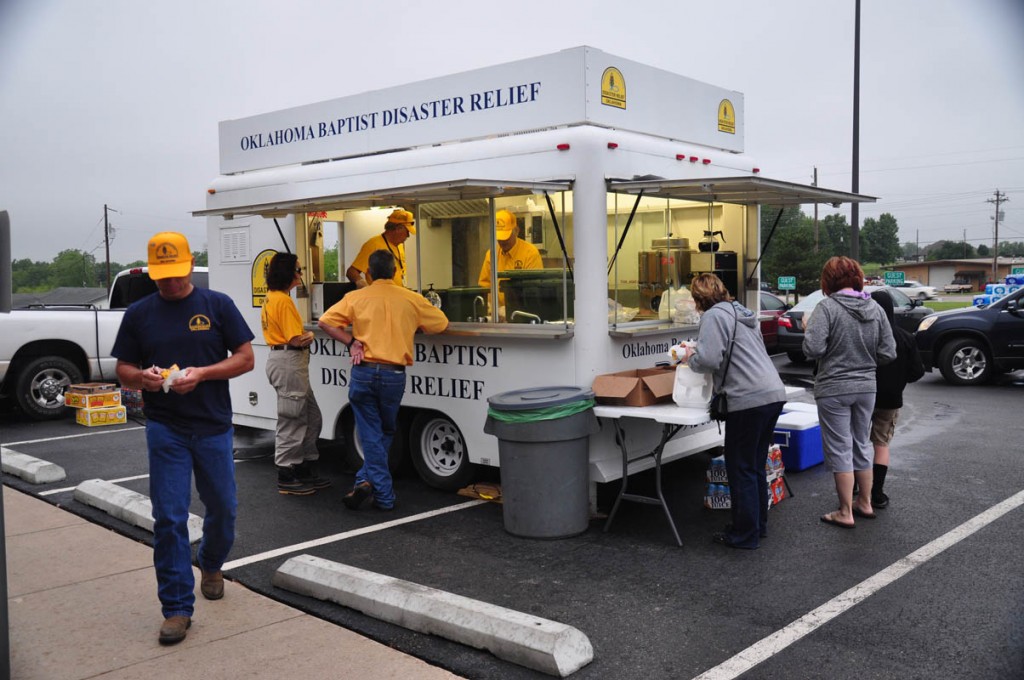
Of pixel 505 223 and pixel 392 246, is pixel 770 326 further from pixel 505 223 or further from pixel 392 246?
pixel 505 223

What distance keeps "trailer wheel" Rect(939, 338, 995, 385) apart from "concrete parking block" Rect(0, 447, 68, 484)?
1215cm

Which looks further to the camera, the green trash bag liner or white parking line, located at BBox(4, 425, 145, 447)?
white parking line, located at BBox(4, 425, 145, 447)

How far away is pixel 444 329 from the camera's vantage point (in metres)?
6.96

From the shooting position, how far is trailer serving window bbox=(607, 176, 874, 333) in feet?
21.8

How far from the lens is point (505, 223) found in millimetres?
7137

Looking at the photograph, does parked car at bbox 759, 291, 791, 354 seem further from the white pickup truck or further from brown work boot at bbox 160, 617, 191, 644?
brown work boot at bbox 160, 617, 191, 644

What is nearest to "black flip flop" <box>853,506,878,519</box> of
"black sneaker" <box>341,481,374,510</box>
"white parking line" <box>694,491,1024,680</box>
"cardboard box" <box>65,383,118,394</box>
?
"white parking line" <box>694,491,1024,680</box>

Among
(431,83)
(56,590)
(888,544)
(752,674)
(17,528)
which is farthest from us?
(431,83)

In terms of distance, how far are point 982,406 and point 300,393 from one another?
8.77 meters

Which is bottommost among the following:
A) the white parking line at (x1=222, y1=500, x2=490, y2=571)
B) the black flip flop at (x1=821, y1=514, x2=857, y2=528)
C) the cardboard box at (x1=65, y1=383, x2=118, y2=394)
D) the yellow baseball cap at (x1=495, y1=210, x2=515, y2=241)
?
the white parking line at (x1=222, y1=500, x2=490, y2=571)

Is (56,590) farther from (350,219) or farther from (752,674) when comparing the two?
(350,219)

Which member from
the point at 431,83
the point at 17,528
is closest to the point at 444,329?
the point at 431,83

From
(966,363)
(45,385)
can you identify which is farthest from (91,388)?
(966,363)

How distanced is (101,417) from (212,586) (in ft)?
24.5
